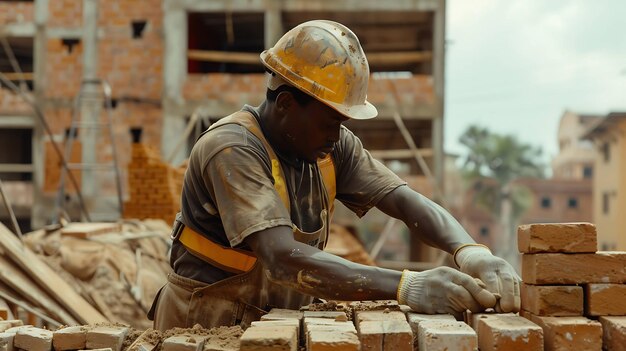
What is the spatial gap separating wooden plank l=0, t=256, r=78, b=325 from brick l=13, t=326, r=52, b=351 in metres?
4.07

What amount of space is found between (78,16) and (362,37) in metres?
6.40

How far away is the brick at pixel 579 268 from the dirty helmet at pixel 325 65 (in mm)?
850

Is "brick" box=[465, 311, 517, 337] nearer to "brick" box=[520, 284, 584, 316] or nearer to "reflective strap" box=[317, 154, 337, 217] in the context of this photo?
"brick" box=[520, 284, 584, 316]

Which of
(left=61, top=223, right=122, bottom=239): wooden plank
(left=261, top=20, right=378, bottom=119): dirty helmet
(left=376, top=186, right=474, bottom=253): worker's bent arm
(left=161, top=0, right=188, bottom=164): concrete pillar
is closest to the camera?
A: (left=261, top=20, right=378, bottom=119): dirty helmet

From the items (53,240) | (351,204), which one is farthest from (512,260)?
(351,204)

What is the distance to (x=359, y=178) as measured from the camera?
3389 millimetres

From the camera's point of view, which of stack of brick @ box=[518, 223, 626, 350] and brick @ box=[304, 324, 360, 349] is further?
stack of brick @ box=[518, 223, 626, 350]

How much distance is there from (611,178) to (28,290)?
25.2 metres

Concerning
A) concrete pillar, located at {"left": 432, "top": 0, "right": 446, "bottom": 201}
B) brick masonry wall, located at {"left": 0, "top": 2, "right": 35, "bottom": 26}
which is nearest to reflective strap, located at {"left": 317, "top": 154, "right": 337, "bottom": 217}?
concrete pillar, located at {"left": 432, "top": 0, "right": 446, "bottom": 201}

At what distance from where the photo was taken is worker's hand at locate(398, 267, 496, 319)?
261 centimetres

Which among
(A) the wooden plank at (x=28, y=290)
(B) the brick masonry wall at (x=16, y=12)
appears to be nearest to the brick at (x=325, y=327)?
(A) the wooden plank at (x=28, y=290)

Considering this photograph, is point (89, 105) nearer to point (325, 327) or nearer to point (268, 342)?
point (325, 327)

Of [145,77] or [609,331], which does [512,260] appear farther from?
[609,331]

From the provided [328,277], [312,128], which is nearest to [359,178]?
[312,128]
